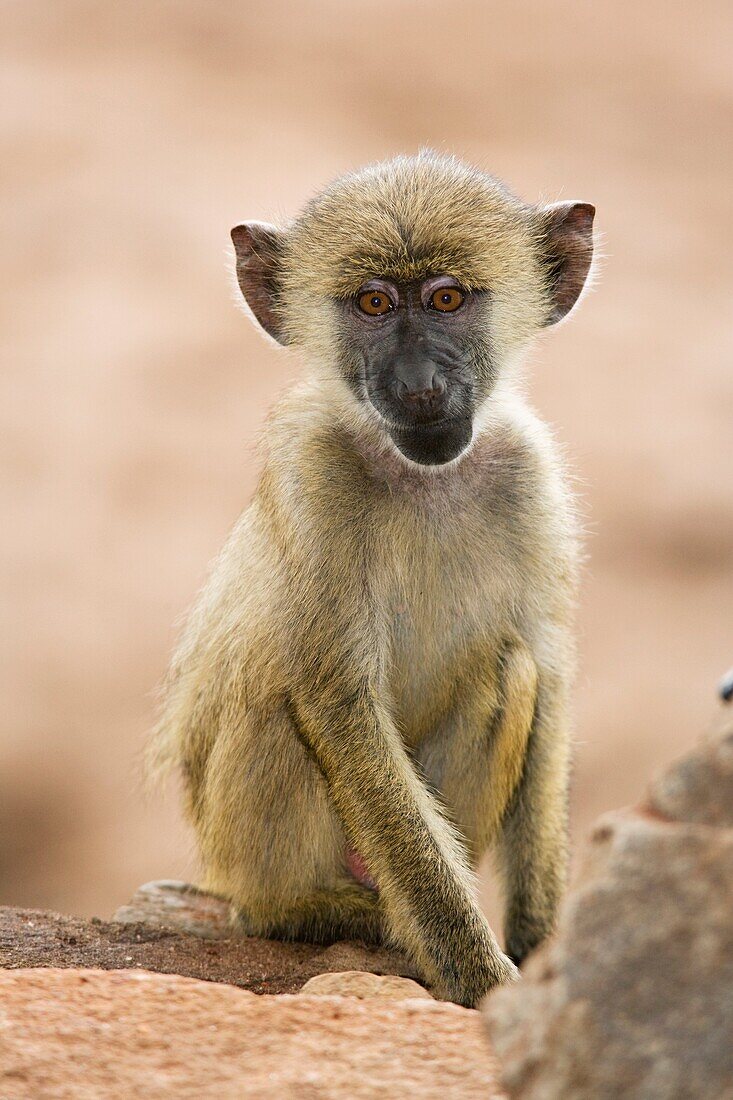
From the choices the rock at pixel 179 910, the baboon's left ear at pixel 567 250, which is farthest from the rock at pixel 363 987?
the baboon's left ear at pixel 567 250

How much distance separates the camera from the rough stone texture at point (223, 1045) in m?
2.41

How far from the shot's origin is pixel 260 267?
4.84 meters

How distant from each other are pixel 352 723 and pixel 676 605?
20.4 ft

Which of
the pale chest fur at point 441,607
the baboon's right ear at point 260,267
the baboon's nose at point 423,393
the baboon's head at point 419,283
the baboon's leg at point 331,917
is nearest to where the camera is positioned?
the baboon's nose at point 423,393

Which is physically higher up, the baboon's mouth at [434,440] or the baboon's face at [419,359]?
the baboon's face at [419,359]

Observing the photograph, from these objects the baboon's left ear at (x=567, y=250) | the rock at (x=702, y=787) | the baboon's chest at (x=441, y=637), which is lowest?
the rock at (x=702, y=787)

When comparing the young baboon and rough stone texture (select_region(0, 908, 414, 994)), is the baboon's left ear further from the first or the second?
rough stone texture (select_region(0, 908, 414, 994))

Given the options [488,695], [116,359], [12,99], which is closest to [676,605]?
[116,359]

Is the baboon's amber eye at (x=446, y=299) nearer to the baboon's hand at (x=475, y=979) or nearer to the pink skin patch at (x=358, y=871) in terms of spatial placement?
the pink skin patch at (x=358, y=871)

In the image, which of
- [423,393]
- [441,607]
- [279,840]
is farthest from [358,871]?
[423,393]

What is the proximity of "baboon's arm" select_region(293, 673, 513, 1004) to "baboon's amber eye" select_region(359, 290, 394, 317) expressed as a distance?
1050 mm

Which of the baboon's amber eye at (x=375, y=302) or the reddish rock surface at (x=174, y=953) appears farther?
the baboon's amber eye at (x=375, y=302)

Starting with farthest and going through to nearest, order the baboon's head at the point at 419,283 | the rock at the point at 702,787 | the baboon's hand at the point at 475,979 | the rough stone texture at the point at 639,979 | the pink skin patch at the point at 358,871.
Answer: the pink skin patch at the point at 358,871 → the baboon's head at the point at 419,283 → the baboon's hand at the point at 475,979 → the rock at the point at 702,787 → the rough stone texture at the point at 639,979

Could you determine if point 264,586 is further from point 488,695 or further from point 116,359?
point 116,359
